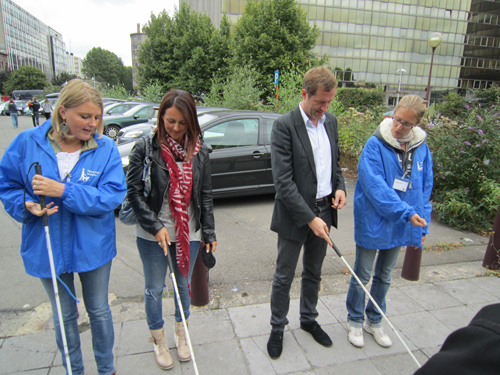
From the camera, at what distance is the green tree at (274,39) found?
22.9m

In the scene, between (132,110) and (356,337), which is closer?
(356,337)

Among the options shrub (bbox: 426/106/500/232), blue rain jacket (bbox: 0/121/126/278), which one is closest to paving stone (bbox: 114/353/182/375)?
blue rain jacket (bbox: 0/121/126/278)

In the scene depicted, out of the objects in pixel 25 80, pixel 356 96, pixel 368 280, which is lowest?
pixel 368 280

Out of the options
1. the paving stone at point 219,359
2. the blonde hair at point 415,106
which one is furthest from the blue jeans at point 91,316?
the blonde hair at point 415,106

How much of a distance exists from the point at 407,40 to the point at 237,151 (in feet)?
221

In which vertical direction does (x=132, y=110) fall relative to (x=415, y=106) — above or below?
below

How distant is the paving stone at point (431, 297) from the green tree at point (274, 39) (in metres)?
20.5

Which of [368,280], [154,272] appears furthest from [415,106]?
[154,272]

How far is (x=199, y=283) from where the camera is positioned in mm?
3025

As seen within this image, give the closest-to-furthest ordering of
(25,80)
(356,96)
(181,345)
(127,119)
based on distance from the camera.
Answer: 1. (181,345)
2. (127,119)
3. (356,96)
4. (25,80)

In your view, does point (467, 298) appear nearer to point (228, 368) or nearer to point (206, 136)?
point (228, 368)

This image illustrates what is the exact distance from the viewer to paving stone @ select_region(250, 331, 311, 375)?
238 cm

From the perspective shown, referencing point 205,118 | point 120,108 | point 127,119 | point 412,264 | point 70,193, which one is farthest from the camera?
point 120,108

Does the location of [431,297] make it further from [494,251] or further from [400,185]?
[400,185]
